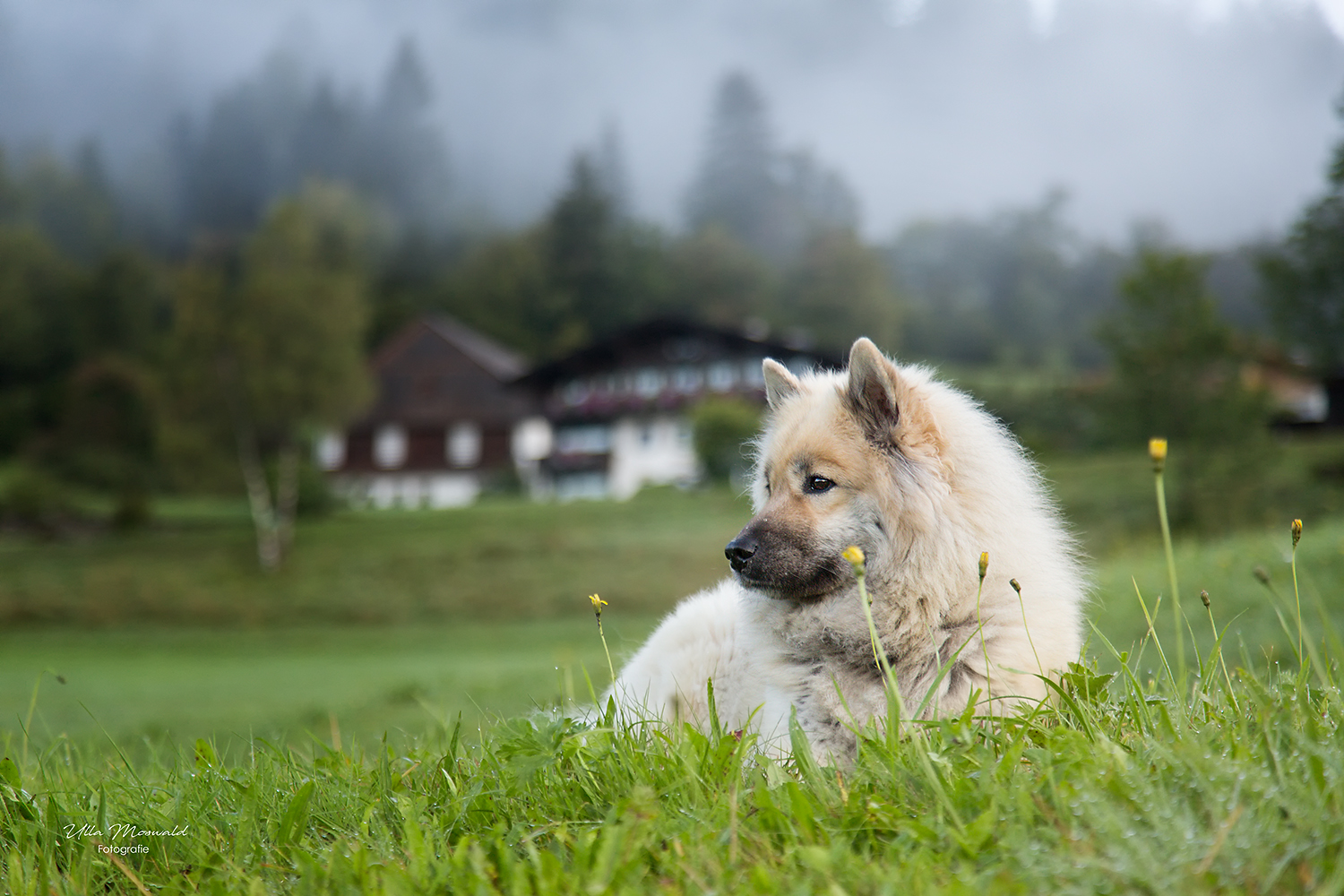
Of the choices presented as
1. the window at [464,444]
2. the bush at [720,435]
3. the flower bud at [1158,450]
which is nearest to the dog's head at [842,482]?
the flower bud at [1158,450]

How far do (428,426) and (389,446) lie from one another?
3224 millimetres

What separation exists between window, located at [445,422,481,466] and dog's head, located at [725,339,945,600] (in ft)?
184

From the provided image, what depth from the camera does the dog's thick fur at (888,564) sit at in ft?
10.7

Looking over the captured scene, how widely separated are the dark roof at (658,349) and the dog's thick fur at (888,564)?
1711 inches

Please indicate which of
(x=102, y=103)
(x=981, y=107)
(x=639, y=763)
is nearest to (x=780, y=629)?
(x=639, y=763)

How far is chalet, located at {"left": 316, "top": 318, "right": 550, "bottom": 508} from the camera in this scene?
58.2 meters

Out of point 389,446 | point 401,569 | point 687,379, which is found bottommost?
point 401,569

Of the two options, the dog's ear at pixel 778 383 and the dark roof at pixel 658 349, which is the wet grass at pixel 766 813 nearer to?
the dog's ear at pixel 778 383

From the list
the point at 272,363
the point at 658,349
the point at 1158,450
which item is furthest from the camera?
the point at 658,349

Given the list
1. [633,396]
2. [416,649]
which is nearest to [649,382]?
[633,396]

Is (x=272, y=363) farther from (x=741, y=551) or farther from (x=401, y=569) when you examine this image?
(x=741, y=551)

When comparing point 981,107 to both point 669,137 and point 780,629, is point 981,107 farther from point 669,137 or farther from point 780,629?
point 780,629

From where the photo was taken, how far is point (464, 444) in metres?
58.9

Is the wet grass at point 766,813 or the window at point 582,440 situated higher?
the wet grass at point 766,813
